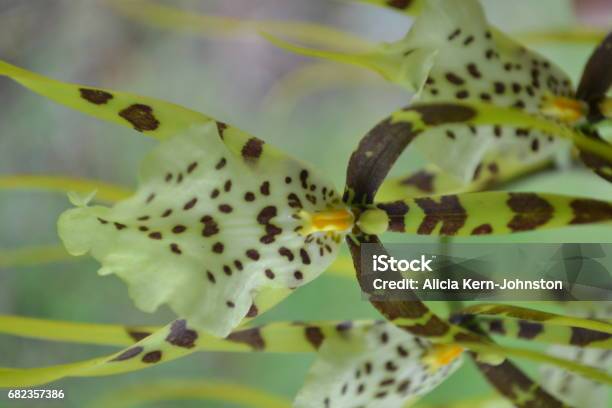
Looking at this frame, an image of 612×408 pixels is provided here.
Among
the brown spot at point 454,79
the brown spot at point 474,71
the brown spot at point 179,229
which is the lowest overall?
the brown spot at point 179,229

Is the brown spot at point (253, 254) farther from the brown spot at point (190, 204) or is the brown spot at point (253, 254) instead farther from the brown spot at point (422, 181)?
the brown spot at point (422, 181)

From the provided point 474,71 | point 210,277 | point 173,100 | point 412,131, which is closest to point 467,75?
point 474,71

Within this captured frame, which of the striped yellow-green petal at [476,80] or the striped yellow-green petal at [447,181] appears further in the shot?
the striped yellow-green petal at [447,181]

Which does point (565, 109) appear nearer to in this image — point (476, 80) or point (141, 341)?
point (476, 80)

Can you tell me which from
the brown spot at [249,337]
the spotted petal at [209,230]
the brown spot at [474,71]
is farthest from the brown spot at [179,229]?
the brown spot at [474,71]

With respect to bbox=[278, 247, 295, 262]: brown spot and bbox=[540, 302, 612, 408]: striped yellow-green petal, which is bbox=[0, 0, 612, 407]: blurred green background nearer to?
bbox=[540, 302, 612, 408]: striped yellow-green petal

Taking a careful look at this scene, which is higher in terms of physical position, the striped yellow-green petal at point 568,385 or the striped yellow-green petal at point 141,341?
the striped yellow-green petal at point 141,341

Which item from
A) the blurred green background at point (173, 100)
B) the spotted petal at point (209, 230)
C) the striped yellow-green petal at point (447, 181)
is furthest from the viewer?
the blurred green background at point (173, 100)

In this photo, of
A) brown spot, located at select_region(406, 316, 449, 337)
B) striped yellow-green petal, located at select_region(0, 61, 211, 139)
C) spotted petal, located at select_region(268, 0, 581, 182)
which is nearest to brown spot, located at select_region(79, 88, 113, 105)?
striped yellow-green petal, located at select_region(0, 61, 211, 139)
